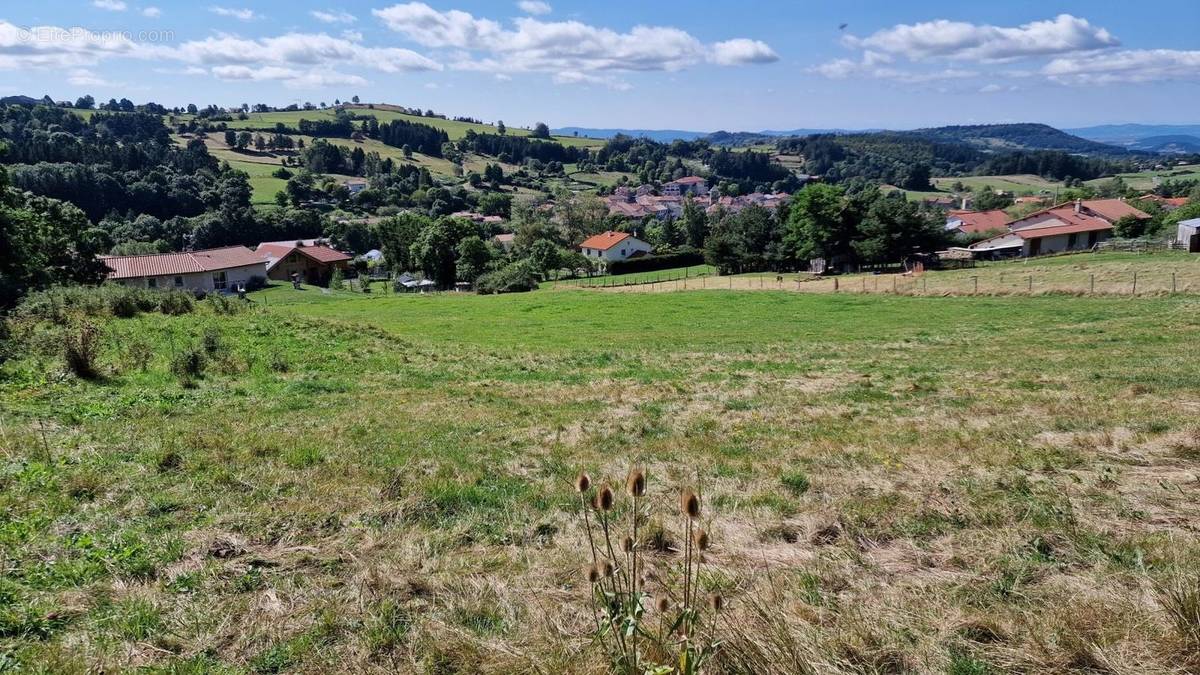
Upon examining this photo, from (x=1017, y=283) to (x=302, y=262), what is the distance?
8673 centimetres

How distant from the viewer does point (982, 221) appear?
323ft

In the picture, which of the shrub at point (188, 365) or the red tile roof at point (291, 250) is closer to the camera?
the shrub at point (188, 365)

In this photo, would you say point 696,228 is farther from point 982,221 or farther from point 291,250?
point 291,250

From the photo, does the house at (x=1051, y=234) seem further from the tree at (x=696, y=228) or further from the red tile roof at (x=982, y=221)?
the tree at (x=696, y=228)

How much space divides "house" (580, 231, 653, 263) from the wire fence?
3985 centimetres

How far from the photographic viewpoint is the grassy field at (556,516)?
3.94 meters

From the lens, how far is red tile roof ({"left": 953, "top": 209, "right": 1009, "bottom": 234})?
94.6 meters

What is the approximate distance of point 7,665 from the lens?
12.6ft

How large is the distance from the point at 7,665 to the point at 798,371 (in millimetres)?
16535

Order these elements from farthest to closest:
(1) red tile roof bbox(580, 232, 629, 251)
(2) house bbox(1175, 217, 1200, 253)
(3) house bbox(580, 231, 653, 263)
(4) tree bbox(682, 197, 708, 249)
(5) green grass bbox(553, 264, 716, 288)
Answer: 1. (4) tree bbox(682, 197, 708, 249)
2. (1) red tile roof bbox(580, 232, 629, 251)
3. (3) house bbox(580, 231, 653, 263)
4. (5) green grass bbox(553, 264, 716, 288)
5. (2) house bbox(1175, 217, 1200, 253)

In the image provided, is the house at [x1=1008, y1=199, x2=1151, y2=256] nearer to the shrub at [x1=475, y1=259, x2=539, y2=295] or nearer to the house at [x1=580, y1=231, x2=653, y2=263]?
the house at [x1=580, y1=231, x2=653, y2=263]

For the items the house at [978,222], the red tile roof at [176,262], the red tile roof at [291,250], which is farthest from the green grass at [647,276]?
the red tile roof at [176,262]

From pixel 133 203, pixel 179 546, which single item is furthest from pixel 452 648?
pixel 133 203

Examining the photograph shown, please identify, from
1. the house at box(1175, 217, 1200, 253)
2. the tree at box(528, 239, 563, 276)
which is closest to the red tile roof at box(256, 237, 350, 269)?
the tree at box(528, 239, 563, 276)
